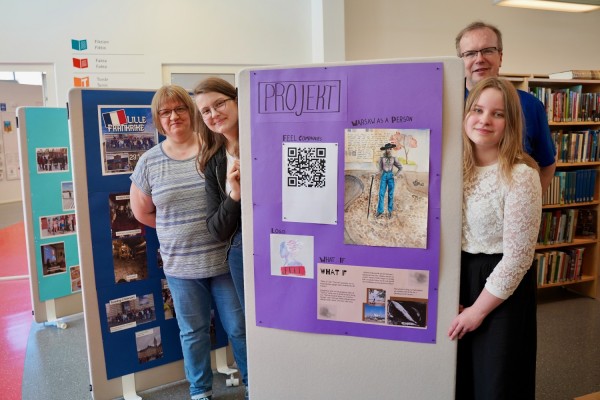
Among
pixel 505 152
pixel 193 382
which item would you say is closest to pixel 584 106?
pixel 505 152

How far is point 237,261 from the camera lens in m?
1.88

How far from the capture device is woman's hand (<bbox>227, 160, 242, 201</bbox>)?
5.32 ft

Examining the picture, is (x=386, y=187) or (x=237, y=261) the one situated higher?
(x=386, y=187)

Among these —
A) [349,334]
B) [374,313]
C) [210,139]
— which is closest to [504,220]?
[374,313]

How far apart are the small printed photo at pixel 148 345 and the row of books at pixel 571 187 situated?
131 inches

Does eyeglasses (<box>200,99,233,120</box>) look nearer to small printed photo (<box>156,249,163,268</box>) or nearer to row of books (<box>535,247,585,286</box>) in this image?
small printed photo (<box>156,249,163,268</box>)

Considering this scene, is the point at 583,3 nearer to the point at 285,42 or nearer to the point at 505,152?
the point at 285,42

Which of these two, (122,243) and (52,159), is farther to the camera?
(52,159)

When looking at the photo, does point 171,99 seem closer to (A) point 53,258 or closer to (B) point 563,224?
(A) point 53,258

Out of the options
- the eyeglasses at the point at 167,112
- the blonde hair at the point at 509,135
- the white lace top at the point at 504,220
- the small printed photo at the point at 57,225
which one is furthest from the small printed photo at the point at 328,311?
the small printed photo at the point at 57,225

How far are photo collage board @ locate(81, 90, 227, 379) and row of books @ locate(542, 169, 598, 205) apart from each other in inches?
130

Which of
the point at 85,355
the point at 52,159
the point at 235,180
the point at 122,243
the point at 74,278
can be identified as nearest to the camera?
the point at 235,180

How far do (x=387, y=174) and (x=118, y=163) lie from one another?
4.93 feet

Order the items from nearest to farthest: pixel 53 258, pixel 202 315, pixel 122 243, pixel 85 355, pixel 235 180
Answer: pixel 235 180 → pixel 202 315 → pixel 122 243 → pixel 85 355 → pixel 53 258
